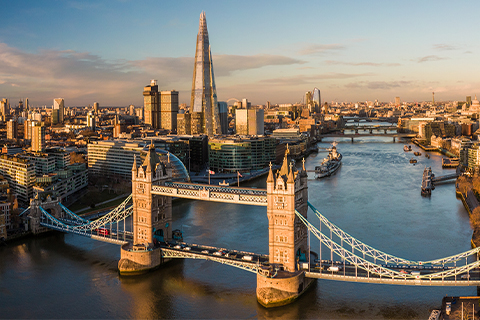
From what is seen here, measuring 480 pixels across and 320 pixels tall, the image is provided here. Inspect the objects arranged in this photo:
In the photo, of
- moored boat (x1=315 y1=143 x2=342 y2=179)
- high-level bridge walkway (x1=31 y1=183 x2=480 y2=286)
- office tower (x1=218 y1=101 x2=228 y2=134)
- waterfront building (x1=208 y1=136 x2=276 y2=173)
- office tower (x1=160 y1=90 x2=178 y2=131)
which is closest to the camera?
high-level bridge walkway (x1=31 y1=183 x2=480 y2=286)

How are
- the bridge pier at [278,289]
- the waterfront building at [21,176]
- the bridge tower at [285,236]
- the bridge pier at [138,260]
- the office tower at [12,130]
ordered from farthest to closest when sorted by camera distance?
the office tower at [12,130] < the waterfront building at [21,176] < the bridge pier at [138,260] < the bridge tower at [285,236] < the bridge pier at [278,289]

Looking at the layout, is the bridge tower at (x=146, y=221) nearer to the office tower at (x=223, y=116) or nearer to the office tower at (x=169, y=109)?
the office tower at (x=223, y=116)

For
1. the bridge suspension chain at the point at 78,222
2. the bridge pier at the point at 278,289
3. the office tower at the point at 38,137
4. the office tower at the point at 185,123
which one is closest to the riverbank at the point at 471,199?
the bridge pier at the point at 278,289

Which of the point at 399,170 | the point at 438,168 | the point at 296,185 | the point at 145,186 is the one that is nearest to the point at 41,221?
the point at 145,186

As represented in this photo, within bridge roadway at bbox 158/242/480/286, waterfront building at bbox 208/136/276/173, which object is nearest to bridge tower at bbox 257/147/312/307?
bridge roadway at bbox 158/242/480/286

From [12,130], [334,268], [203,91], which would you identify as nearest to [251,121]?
[203,91]

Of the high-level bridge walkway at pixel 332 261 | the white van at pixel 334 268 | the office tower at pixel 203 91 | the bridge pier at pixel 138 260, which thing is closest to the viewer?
the high-level bridge walkway at pixel 332 261

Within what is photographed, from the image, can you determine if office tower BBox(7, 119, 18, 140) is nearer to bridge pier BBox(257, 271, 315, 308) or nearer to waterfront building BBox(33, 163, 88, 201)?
waterfront building BBox(33, 163, 88, 201)

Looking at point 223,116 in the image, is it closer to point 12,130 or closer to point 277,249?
point 12,130
